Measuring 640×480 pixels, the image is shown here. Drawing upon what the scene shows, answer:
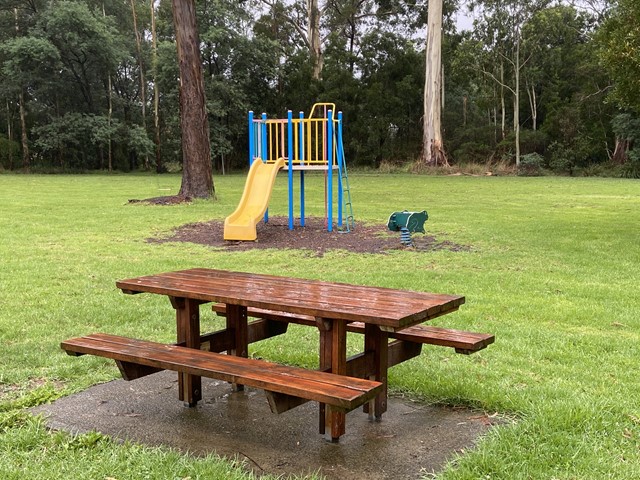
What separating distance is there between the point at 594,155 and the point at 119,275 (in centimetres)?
3770

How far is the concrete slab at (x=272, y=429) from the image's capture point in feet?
9.58

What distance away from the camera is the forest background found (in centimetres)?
3684

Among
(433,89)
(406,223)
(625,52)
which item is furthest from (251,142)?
(433,89)

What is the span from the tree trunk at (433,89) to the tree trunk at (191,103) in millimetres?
17660

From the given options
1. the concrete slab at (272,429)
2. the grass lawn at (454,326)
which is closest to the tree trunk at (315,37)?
the grass lawn at (454,326)

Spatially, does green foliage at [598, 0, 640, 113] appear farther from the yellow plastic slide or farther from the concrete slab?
the concrete slab

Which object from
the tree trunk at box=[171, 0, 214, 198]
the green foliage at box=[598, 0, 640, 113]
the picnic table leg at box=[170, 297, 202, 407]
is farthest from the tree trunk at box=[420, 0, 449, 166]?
the picnic table leg at box=[170, 297, 202, 407]

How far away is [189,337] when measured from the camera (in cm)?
362

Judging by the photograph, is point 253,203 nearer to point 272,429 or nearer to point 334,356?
point 272,429

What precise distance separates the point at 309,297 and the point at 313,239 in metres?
7.89

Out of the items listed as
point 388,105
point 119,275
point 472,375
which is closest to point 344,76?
point 388,105

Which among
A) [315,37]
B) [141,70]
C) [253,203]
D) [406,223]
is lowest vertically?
[406,223]

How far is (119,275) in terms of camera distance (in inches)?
296

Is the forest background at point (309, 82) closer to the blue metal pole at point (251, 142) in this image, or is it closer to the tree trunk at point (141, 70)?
the tree trunk at point (141, 70)
